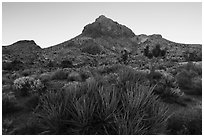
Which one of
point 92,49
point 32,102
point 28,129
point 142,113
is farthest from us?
point 92,49

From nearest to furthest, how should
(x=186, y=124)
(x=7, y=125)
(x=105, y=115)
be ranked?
(x=105, y=115) < (x=7, y=125) < (x=186, y=124)

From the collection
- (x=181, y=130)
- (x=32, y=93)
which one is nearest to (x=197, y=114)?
(x=181, y=130)

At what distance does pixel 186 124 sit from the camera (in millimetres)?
4609

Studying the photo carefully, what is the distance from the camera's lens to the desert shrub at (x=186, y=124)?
4340mm

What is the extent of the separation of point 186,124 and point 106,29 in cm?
6227

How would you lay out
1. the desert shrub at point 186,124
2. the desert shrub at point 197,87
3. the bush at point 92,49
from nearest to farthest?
the desert shrub at point 186,124, the desert shrub at point 197,87, the bush at point 92,49

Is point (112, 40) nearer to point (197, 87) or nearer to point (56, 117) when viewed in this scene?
point (197, 87)

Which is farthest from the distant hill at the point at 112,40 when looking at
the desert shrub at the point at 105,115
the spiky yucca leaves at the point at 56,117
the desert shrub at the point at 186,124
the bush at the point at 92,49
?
the desert shrub at the point at 105,115

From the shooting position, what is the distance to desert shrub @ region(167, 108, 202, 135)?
14.2ft

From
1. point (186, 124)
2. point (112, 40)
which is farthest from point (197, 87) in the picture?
point (112, 40)

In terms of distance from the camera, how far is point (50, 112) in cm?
412

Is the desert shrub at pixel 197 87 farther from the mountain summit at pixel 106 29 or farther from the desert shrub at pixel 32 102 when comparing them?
the mountain summit at pixel 106 29

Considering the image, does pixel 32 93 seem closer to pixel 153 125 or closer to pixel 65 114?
pixel 65 114

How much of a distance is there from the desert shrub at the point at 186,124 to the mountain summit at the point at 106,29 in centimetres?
5759
